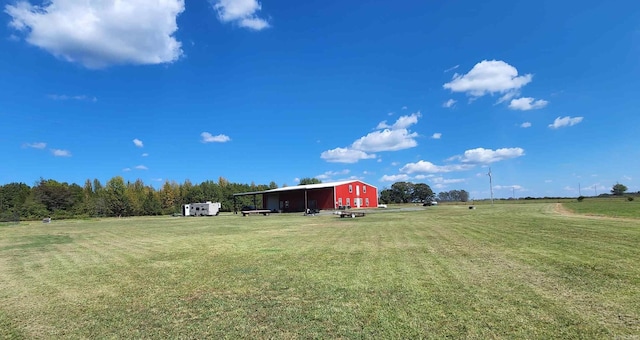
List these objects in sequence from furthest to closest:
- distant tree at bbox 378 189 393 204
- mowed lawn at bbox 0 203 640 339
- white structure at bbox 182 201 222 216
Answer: distant tree at bbox 378 189 393 204, white structure at bbox 182 201 222 216, mowed lawn at bbox 0 203 640 339

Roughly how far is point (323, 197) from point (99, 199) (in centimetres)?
4894

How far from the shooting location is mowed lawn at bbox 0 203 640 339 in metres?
4.62

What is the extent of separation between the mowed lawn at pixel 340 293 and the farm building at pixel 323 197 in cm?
4024

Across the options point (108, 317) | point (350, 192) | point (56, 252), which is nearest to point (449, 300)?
point (108, 317)

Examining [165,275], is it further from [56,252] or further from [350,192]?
[350,192]

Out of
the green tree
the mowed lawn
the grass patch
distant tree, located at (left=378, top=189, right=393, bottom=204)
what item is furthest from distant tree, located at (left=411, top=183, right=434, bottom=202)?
the mowed lawn

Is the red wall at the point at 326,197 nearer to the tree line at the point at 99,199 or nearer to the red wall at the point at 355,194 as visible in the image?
the red wall at the point at 355,194

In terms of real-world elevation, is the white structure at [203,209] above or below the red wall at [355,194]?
below

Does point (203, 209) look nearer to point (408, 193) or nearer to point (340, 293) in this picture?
point (340, 293)

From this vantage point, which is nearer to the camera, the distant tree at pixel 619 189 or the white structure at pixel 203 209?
the white structure at pixel 203 209

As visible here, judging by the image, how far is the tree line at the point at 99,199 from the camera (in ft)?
221

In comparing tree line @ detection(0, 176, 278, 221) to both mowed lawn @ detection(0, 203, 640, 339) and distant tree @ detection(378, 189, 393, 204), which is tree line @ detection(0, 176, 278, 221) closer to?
distant tree @ detection(378, 189, 393, 204)

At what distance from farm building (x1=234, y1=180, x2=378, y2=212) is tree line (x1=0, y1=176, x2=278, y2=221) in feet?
Result: 77.6

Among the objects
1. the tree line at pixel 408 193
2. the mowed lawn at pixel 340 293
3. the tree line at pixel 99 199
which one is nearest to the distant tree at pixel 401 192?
the tree line at pixel 408 193
